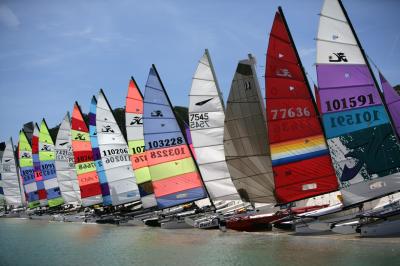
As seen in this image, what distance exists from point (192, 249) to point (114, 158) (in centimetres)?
1686

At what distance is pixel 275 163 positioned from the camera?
22219 millimetres

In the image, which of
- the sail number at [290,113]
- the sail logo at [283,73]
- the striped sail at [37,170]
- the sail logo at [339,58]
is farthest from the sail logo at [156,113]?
the striped sail at [37,170]

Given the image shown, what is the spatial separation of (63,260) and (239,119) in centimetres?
1057

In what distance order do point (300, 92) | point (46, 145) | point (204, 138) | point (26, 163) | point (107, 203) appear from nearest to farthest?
1. point (300, 92)
2. point (204, 138)
3. point (107, 203)
4. point (46, 145)
5. point (26, 163)

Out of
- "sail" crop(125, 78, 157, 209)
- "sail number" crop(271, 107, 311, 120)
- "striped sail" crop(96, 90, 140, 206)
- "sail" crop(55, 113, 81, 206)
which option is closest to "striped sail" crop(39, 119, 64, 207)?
"sail" crop(55, 113, 81, 206)

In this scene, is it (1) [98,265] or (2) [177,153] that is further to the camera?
(2) [177,153]

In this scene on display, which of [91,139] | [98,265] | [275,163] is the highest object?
[91,139]

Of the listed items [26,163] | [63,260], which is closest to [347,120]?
[63,260]

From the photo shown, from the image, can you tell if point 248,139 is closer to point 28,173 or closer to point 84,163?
point 84,163

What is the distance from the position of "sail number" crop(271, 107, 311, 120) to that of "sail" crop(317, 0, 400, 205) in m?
1.43

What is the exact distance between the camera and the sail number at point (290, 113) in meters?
21.7

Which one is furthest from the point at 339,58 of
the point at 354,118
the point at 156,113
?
the point at 156,113

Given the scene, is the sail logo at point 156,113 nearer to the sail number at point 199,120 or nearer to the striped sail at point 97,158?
the sail number at point 199,120

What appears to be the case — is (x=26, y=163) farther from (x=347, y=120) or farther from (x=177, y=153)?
(x=347, y=120)
